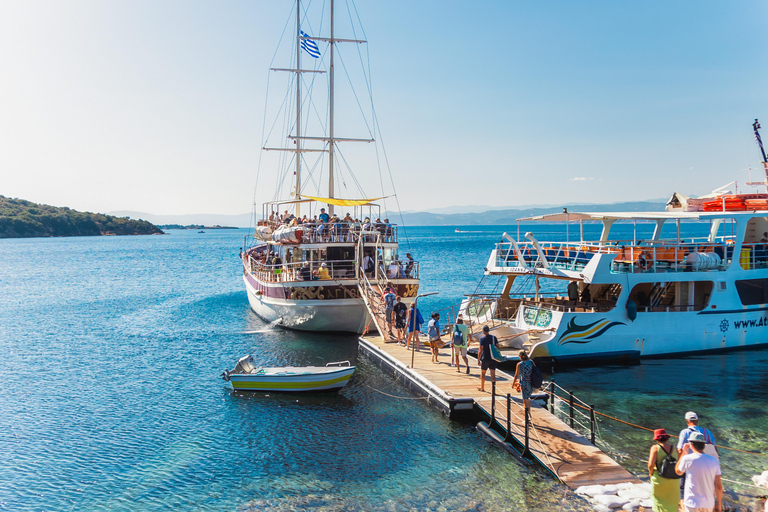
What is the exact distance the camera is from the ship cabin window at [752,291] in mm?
22438

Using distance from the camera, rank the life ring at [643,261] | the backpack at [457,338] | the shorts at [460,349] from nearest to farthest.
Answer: the backpack at [457,338], the shorts at [460,349], the life ring at [643,261]

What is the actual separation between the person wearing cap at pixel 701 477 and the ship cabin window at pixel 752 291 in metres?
→ 17.3

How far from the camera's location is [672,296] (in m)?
22.3

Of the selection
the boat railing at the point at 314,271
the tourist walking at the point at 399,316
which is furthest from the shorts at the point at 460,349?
the boat railing at the point at 314,271

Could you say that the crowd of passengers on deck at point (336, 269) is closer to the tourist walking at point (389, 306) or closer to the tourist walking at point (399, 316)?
the tourist walking at point (389, 306)

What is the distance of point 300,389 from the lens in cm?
1778

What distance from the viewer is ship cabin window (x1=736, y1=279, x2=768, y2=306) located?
2244 cm

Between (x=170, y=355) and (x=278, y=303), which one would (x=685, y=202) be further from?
(x=170, y=355)

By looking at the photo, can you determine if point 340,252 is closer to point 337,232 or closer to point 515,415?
point 337,232

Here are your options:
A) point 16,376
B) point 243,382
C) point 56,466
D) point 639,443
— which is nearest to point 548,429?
point 639,443

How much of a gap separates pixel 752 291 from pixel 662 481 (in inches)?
719

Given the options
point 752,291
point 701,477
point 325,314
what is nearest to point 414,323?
point 325,314

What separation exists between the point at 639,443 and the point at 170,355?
1877 cm

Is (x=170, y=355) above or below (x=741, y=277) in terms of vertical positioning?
below
